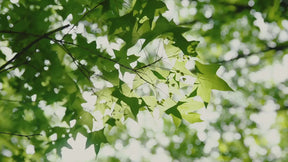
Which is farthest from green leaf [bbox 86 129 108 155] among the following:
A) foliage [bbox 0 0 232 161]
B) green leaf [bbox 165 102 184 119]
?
green leaf [bbox 165 102 184 119]

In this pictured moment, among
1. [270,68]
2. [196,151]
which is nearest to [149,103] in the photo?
[196,151]

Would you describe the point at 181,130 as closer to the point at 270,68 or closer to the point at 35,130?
the point at 270,68

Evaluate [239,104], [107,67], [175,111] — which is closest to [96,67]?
[107,67]

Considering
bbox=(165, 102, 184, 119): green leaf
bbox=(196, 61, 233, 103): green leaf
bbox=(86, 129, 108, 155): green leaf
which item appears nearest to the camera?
bbox=(196, 61, 233, 103): green leaf

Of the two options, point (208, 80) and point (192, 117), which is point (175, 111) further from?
point (208, 80)

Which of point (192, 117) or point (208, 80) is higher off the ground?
point (208, 80)

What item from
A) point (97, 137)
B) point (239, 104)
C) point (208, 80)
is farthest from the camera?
point (239, 104)

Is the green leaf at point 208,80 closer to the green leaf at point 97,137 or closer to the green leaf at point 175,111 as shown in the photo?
the green leaf at point 175,111

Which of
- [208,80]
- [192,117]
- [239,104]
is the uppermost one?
[208,80]

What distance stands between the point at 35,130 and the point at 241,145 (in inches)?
204

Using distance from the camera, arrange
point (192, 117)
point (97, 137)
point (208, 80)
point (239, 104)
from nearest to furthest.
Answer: point (208, 80), point (192, 117), point (97, 137), point (239, 104)

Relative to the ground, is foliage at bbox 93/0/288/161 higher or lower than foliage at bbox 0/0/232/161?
lower

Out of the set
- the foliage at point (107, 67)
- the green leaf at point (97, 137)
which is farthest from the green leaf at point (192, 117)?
the green leaf at point (97, 137)

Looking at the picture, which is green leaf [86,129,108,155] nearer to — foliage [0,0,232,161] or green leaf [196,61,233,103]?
foliage [0,0,232,161]
